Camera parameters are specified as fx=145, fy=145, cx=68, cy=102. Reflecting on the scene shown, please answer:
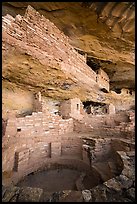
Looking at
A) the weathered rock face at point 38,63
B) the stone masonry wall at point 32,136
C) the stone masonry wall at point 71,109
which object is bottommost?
the stone masonry wall at point 32,136

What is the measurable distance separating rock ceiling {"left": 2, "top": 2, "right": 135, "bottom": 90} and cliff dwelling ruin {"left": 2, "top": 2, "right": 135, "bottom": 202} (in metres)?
0.01

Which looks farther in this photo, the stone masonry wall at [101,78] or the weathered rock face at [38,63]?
the stone masonry wall at [101,78]

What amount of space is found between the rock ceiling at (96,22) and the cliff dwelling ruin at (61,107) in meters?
0.01

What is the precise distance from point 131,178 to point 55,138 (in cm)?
427

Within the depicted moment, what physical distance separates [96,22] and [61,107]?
602 cm

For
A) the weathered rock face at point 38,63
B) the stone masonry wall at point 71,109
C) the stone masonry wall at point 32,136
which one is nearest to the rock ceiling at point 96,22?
the weathered rock face at point 38,63

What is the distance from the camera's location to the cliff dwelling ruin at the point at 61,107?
2.49m

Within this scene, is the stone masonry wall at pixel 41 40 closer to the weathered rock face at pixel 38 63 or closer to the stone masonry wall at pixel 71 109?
the weathered rock face at pixel 38 63

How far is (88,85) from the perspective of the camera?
7.70 metres

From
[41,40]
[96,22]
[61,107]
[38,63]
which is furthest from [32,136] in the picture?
[96,22]

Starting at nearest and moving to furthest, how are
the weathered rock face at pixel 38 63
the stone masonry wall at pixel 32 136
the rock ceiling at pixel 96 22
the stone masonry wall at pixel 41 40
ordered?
1. the rock ceiling at pixel 96 22
2. the stone masonry wall at pixel 41 40
3. the weathered rock face at pixel 38 63
4. the stone masonry wall at pixel 32 136

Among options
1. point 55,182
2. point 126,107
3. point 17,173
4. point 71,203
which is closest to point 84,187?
point 55,182

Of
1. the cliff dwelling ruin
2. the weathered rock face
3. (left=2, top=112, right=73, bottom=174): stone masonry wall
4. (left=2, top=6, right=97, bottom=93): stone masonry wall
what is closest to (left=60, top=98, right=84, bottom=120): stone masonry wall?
the cliff dwelling ruin

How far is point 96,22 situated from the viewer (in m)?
3.46
